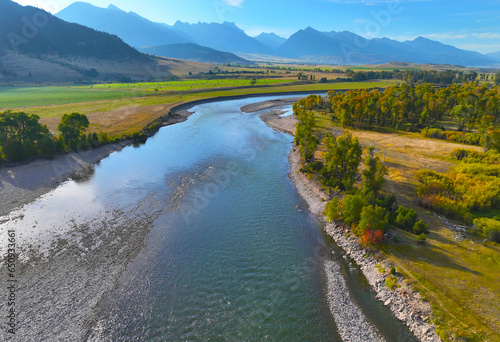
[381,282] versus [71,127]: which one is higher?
[71,127]

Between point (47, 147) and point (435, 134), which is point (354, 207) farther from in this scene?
point (47, 147)

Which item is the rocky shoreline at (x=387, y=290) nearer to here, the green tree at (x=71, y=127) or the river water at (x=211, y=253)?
the river water at (x=211, y=253)

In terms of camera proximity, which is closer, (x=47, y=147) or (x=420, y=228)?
(x=420, y=228)

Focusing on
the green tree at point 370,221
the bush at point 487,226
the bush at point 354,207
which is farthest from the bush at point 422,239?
the bush at point 487,226

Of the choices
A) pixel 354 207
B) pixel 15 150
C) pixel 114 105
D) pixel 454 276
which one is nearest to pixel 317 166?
pixel 354 207

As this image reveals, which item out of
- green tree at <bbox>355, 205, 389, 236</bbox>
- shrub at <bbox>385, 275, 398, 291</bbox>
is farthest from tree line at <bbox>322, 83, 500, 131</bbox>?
Answer: shrub at <bbox>385, 275, 398, 291</bbox>
